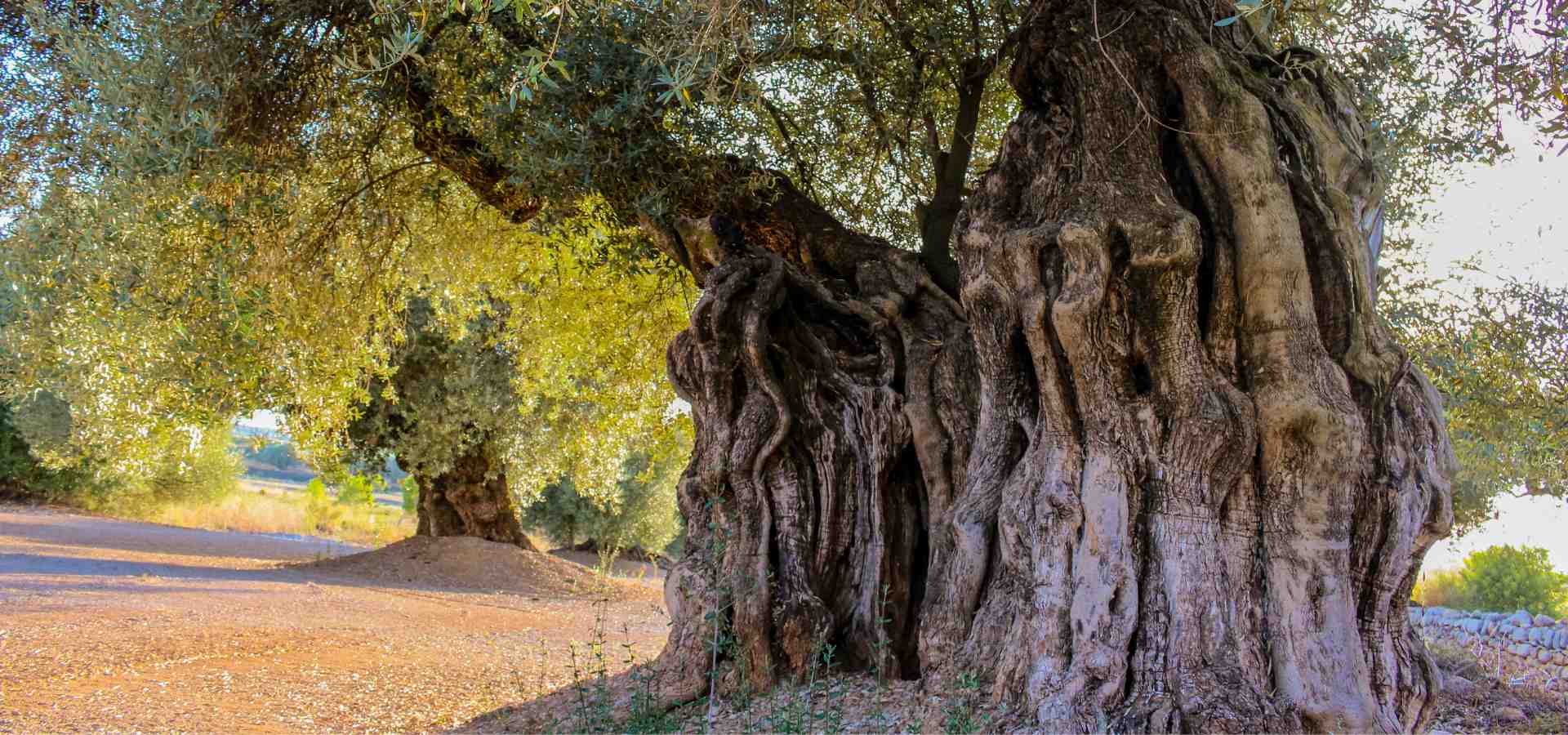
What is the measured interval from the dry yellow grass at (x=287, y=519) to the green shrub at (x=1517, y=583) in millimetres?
24805

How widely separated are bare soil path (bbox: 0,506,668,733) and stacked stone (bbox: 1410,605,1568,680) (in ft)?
26.8

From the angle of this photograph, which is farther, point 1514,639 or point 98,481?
point 98,481

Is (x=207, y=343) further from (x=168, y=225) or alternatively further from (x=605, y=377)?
(x=605, y=377)

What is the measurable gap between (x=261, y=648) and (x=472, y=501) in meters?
11.0

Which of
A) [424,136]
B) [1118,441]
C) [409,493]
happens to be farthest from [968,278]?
[409,493]

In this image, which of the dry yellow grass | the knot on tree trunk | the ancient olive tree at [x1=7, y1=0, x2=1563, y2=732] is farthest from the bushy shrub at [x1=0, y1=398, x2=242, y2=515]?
the knot on tree trunk

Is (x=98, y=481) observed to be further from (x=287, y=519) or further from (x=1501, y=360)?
(x=1501, y=360)

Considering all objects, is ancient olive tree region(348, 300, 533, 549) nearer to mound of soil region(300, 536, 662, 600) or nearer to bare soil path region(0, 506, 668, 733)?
mound of soil region(300, 536, 662, 600)

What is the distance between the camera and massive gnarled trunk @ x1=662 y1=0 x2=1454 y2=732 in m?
4.40

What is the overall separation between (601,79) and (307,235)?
3.34 metres

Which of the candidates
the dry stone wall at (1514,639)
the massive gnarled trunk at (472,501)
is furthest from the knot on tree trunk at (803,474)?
the massive gnarled trunk at (472,501)

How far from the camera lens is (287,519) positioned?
109 ft

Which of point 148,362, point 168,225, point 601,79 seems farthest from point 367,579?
point 601,79

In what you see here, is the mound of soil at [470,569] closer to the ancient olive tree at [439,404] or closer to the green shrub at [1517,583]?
the ancient olive tree at [439,404]
